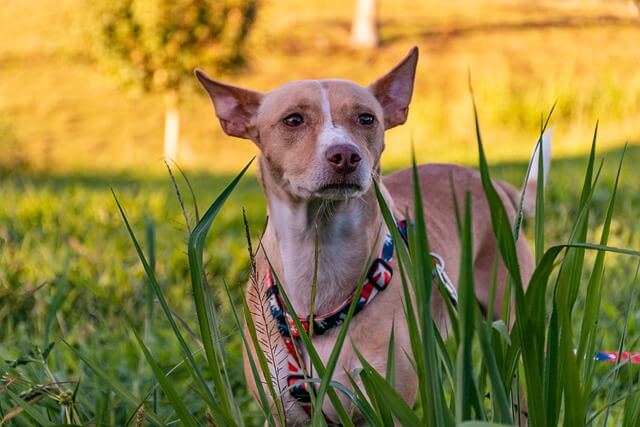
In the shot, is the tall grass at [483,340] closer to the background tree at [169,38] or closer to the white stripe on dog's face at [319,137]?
the white stripe on dog's face at [319,137]

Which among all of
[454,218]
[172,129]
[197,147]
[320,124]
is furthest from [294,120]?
[197,147]

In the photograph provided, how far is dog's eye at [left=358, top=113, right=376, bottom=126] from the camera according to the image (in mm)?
2766

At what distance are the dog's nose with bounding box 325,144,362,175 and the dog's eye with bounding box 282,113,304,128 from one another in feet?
0.86

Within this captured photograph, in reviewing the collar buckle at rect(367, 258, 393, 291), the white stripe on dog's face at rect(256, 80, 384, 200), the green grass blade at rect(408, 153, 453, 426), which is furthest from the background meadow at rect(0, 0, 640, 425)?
the green grass blade at rect(408, 153, 453, 426)

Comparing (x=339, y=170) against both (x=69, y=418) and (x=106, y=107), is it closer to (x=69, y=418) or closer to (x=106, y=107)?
(x=69, y=418)

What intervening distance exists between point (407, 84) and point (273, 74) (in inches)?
617

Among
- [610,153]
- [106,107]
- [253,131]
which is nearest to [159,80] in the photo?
[106,107]

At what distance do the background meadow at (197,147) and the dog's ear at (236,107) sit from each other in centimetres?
43

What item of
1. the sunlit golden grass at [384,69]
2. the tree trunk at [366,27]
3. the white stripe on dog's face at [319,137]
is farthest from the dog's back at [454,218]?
the tree trunk at [366,27]

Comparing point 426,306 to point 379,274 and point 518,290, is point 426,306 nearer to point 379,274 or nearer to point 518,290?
point 518,290

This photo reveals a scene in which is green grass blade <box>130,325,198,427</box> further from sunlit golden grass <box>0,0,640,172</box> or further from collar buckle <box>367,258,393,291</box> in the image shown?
sunlit golden grass <box>0,0,640,172</box>

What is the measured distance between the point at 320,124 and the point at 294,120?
0.09 m

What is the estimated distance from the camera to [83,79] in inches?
706

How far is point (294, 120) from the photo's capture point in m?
2.74
